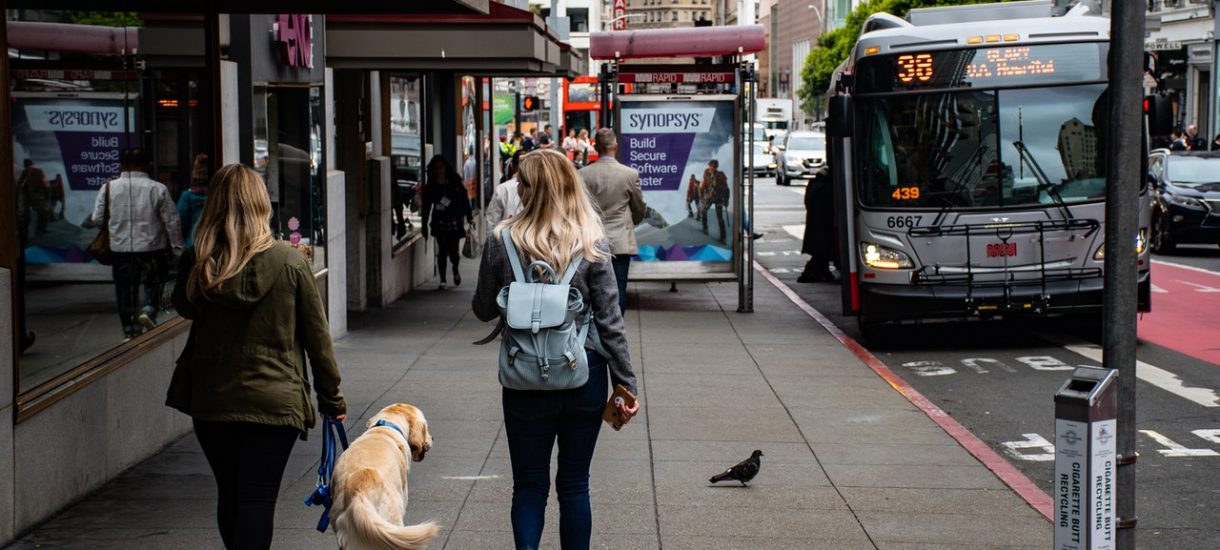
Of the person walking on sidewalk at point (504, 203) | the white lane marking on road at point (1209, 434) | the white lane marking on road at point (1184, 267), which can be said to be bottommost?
the white lane marking on road at point (1209, 434)

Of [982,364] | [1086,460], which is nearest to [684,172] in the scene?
[982,364]

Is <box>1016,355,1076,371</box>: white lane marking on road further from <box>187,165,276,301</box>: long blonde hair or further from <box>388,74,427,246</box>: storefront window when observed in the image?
<box>187,165,276,301</box>: long blonde hair

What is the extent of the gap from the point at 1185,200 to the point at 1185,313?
821 centimetres

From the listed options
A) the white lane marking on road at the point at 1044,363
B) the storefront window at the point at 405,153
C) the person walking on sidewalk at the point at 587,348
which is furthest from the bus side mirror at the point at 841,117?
the person walking on sidewalk at the point at 587,348

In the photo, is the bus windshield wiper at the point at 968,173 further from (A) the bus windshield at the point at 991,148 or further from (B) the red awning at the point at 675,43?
(B) the red awning at the point at 675,43

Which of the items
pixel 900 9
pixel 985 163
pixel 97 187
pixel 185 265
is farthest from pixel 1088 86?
pixel 900 9

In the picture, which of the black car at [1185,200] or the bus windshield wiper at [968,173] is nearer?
the bus windshield wiper at [968,173]

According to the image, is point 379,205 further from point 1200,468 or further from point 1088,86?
point 1200,468

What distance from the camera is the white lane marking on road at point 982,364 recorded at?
41.6 feet

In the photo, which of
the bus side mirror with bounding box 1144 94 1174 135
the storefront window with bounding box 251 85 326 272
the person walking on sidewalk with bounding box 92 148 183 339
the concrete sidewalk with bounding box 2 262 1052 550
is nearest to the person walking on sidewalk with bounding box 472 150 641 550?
the concrete sidewalk with bounding box 2 262 1052 550

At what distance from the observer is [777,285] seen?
2038 cm

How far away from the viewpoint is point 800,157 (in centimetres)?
5269

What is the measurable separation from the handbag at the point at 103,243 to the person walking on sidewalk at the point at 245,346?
2.70 m

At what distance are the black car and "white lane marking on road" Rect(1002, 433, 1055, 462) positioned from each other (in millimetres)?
14902
